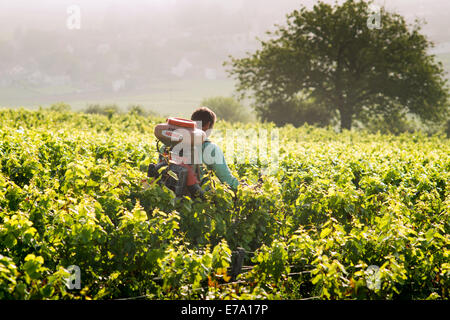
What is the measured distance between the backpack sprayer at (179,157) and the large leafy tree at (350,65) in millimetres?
38804

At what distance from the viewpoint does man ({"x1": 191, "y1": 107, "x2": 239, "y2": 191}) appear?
5805mm

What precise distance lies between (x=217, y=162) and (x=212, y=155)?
132 millimetres

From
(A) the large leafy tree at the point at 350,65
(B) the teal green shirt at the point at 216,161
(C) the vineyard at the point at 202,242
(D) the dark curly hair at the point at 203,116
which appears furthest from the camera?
(A) the large leafy tree at the point at 350,65

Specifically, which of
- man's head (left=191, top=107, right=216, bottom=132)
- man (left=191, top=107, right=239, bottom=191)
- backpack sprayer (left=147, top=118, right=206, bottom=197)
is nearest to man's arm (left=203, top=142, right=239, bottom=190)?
man (left=191, top=107, right=239, bottom=191)

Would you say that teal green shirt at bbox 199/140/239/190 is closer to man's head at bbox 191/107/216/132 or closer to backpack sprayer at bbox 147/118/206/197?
backpack sprayer at bbox 147/118/206/197

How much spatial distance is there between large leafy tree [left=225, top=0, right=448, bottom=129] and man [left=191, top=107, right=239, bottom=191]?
125 ft

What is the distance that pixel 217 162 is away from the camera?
19.5 feet

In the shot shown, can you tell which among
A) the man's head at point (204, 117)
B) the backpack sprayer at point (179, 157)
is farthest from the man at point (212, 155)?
the backpack sprayer at point (179, 157)

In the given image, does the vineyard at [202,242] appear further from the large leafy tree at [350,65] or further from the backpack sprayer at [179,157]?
the large leafy tree at [350,65]

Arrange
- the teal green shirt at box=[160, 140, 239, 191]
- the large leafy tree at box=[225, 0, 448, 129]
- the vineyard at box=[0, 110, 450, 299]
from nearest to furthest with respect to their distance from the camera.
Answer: the vineyard at box=[0, 110, 450, 299], the teal green shirt at box=[160, 140, 239, 191], the large leafy tree at box=[225, 0, 448, 129]

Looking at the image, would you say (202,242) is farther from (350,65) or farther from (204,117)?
(350,65)

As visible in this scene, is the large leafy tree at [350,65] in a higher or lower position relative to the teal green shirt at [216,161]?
higher

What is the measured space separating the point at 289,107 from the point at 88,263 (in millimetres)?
43959

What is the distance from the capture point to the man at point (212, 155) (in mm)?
5805
